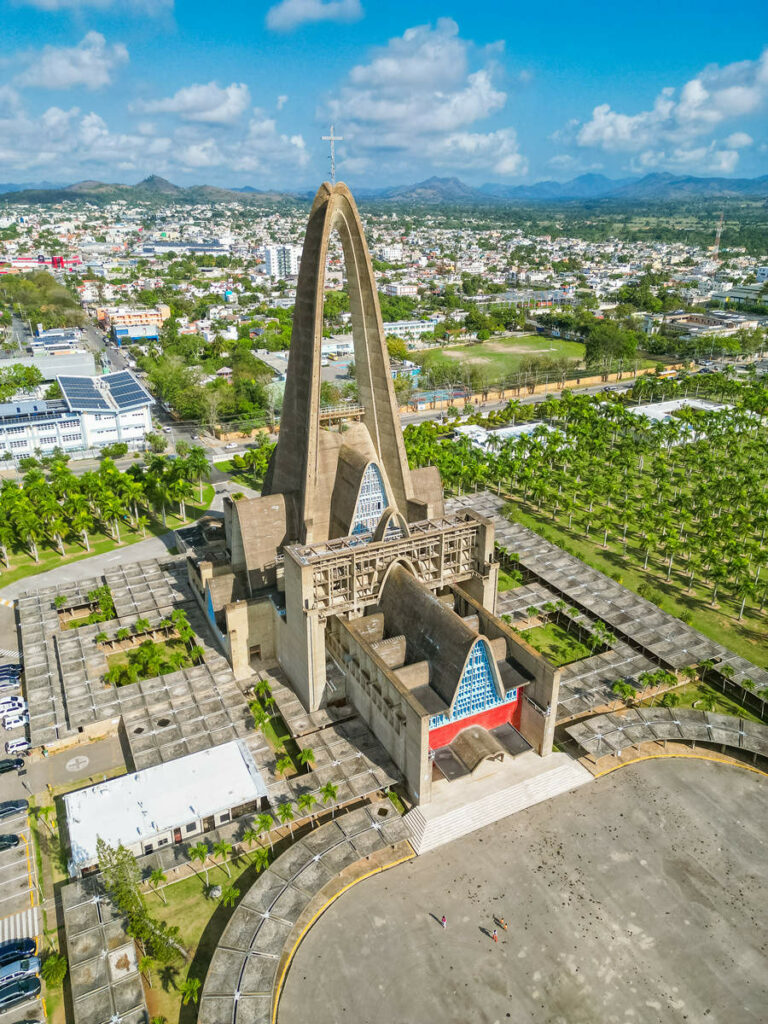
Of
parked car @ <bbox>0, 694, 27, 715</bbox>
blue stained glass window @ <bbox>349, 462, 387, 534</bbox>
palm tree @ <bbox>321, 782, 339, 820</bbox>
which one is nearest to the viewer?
palm tree @ <bbox>321, 782, 339, 820</bbox>

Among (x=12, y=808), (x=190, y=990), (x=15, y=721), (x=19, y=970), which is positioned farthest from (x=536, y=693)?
(x=15, y=721)

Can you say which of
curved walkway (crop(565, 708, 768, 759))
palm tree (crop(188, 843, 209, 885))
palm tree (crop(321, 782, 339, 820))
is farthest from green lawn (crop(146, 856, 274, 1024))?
curved walkway (crop(565, 708, 768, 759))

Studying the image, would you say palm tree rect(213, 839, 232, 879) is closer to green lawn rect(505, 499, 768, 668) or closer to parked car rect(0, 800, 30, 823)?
parked car rect(0, 800, 30, 823)

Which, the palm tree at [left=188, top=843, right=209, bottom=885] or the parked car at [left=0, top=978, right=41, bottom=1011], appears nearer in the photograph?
the parked car at [left=0, top=978, right=41, bottom=1011]

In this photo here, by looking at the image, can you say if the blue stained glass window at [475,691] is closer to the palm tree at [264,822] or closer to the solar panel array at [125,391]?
the palm tree at [264,822]

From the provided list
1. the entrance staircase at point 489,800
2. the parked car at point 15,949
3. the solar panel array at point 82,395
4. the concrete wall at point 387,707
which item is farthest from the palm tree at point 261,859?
the solar panel array at point 82,395

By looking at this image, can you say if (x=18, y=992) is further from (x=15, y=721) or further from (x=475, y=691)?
(x=475, y=691)
